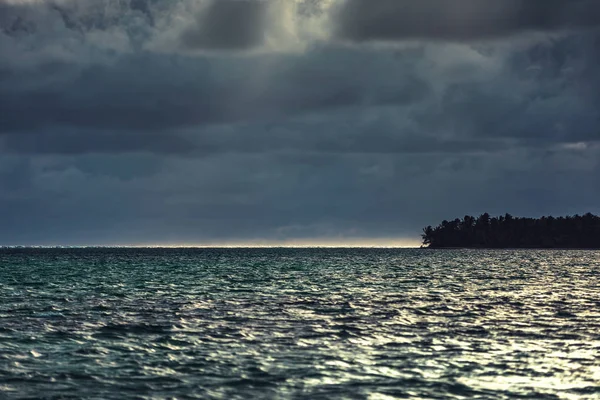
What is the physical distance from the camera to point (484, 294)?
214ft

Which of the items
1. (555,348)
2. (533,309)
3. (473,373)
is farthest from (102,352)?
(533,309)

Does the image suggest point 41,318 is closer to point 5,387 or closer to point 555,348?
point 5,387

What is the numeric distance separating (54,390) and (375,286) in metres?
54.0

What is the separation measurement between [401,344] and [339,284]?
46908 mm

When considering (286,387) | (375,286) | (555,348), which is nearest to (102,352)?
(286,387)

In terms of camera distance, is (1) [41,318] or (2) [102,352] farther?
(1) [41,318]

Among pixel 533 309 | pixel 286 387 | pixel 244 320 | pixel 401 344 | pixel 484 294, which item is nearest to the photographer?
pixel 286 387

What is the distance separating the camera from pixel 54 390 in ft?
82.6

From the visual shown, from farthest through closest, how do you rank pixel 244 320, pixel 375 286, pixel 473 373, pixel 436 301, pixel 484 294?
pixel 375 286
pixel 484 294
pixel 436 301
pixel 244 320
pixel 473 373

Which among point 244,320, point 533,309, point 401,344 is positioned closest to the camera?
point 401,344

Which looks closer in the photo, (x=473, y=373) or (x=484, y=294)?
(x=473, y=373)

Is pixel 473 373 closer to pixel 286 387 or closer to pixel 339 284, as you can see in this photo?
pixel 286 387

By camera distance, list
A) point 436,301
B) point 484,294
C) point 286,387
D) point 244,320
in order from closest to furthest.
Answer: point 286,387
point 244,320
point 436,301
point 484,294

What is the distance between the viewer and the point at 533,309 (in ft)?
167
